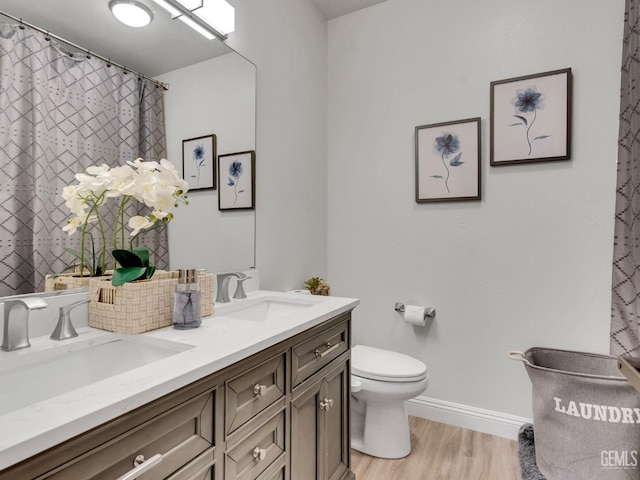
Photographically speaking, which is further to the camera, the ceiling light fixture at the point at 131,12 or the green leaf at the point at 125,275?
the ceiling light fixture at the point at 131,12

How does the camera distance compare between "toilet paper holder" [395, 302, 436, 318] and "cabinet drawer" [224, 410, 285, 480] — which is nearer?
"cabinet drawer" [224, 410, 285, 480]

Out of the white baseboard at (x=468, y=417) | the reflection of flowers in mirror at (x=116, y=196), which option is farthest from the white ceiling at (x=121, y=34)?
the white baseboard at (x=468, y=417)

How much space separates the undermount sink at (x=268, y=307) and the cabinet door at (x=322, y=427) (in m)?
0.28

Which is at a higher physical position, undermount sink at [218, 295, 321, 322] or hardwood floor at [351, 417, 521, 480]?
undermount sink at [218, 295, 321, 322]

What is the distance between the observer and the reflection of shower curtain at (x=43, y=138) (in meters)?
1.00

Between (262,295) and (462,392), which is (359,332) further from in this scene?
(262,295)

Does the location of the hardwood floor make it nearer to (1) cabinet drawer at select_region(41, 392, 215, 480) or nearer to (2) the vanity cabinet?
(2) the vanity cabinet

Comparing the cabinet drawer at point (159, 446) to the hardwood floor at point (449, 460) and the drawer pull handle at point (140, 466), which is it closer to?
the drawer pull handle at point (140, 466)

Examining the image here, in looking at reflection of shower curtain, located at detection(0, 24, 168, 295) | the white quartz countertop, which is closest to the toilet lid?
the white quartz countertop

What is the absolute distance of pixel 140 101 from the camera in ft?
4.40

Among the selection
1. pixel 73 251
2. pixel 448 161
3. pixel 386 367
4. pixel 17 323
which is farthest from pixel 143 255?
pixel 448 161

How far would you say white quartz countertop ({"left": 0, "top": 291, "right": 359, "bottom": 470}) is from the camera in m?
0.52

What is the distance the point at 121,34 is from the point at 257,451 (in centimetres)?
141

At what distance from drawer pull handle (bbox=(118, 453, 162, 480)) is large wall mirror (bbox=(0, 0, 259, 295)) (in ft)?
2.19
